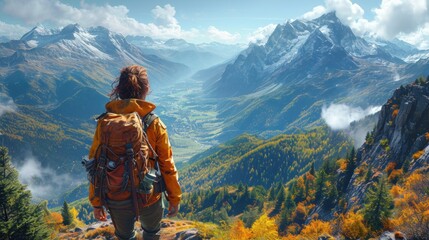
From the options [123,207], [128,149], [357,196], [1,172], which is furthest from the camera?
[357,196]

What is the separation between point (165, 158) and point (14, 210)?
53.2 ft

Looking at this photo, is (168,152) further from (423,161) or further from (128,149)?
(423,161)

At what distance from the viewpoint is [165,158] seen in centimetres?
830

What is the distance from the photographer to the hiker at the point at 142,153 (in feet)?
26.4

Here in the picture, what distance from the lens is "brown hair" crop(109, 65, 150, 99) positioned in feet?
28.0

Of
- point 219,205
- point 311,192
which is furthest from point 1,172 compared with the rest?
point 219,205

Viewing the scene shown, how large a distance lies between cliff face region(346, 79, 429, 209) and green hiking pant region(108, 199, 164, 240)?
4817 cm

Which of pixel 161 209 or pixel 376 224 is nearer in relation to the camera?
pixel 161 209

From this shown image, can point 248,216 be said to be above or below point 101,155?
below

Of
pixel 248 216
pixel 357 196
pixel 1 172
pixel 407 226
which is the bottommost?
pixel 248 216

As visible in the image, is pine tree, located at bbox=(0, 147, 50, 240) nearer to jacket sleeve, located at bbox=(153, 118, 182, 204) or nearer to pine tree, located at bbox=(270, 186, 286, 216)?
jacket sleeve, located at bbox=(153, 118, 182, 204)

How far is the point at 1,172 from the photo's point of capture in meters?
18.4

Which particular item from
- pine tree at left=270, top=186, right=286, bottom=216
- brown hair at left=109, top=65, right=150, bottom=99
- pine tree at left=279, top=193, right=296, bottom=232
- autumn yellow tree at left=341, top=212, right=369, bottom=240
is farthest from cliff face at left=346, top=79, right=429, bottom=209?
brown hair at left=109, top=65, right=150, bottom=99

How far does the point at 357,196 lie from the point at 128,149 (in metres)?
59.0
